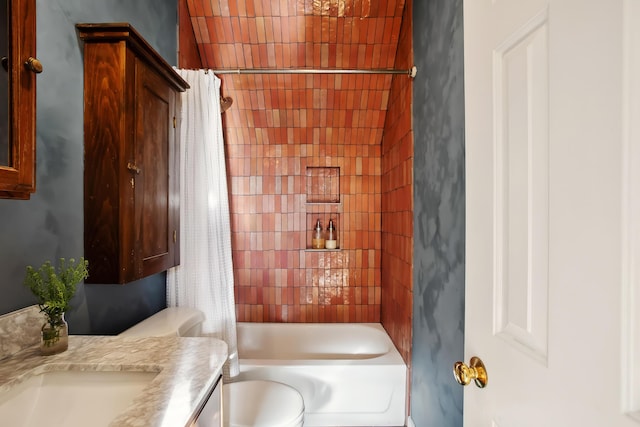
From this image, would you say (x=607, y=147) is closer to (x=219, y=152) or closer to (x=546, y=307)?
(x=546, y=307)

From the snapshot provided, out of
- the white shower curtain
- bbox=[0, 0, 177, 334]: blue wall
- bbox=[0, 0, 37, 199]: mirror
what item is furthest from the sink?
the white shower curtain

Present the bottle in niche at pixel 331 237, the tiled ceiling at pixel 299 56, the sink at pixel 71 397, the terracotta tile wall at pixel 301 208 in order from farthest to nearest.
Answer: the bottle in niche at pixel 331 237, the terracotta tile wall at pixel 301 208, the tiled ceiling at pixel 299 56, the sink at pixel 71 397

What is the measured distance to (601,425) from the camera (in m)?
0.40

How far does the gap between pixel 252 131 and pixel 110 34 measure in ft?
4.48

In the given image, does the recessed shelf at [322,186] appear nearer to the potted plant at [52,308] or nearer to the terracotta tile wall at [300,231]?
the terracotta tile wall at [300,231]

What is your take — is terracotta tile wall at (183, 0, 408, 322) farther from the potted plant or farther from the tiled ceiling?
the potted plant

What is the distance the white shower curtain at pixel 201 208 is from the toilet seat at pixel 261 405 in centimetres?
30

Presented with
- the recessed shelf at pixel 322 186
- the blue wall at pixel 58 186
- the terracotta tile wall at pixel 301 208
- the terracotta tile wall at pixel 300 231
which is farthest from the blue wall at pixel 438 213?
the blue wall at pixel 58 186

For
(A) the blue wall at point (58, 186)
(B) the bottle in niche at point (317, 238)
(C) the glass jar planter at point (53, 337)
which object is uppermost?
(A) the blue wall at point (58, 186)

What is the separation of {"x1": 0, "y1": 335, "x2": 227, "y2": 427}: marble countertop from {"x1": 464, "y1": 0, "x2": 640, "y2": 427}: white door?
59cm

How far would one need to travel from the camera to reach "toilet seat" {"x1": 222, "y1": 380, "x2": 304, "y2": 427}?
1349 mm

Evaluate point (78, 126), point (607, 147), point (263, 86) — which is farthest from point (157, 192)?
point (607, 147)

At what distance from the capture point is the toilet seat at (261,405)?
1.35 meters

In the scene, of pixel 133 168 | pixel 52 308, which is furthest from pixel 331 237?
pixel 52 308
